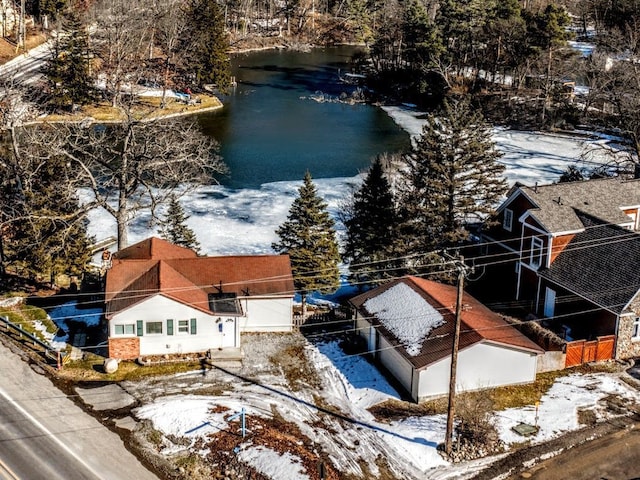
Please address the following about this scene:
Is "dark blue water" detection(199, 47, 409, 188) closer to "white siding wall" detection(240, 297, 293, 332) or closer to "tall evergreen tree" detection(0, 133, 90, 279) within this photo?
"tall evergreen tree" detection(0, 133, 90, 279)

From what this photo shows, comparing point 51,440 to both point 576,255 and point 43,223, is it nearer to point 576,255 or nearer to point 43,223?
point 43,223

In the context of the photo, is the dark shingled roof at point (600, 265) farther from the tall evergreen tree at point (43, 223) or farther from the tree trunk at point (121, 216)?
the tall evergreen tree at point (43, 223)

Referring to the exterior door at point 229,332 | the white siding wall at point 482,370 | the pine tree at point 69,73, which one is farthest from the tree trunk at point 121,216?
the pine tree at point 69,73

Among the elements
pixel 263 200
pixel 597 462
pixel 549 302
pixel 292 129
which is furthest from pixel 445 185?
pixel 292 129

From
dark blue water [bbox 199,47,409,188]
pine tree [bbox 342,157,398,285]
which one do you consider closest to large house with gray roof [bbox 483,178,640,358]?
pine tree [bbox 342,157,398,285]

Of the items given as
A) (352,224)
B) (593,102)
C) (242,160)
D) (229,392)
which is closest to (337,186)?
(242,160)

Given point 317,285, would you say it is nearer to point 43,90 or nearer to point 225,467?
point 225,467
